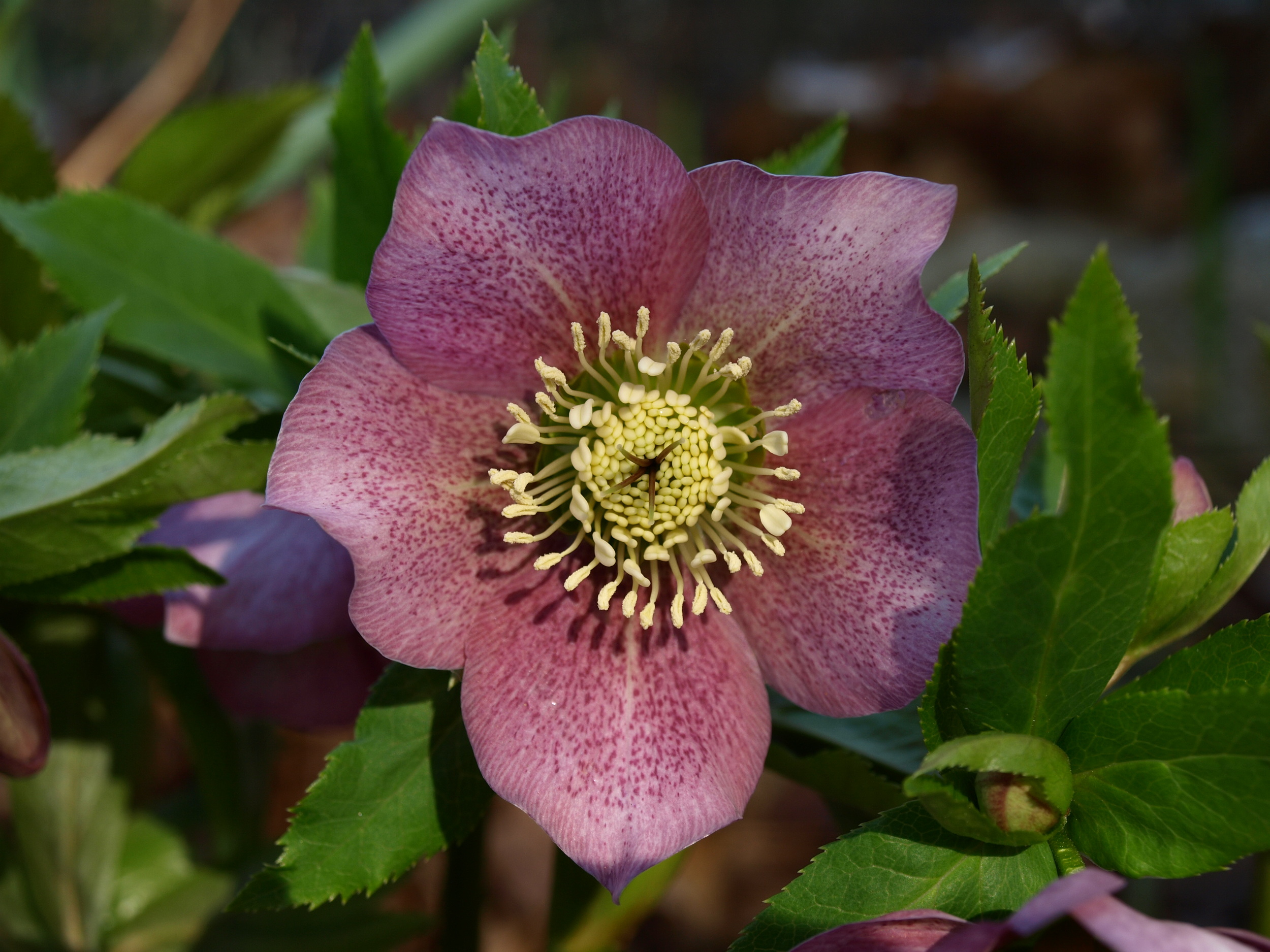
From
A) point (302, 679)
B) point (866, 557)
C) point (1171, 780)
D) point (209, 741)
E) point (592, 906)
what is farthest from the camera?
point (209, 741)

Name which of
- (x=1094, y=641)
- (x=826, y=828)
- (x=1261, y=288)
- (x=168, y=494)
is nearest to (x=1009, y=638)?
(x=1094, y=641)

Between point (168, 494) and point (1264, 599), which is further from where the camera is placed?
point (1264, 599)

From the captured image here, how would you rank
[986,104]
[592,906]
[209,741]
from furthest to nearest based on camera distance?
[986,104] < [209,741] < [592,906]

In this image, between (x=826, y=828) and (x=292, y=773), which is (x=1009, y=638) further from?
(x=826, y=828)

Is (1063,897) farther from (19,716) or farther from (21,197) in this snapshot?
(21,197)

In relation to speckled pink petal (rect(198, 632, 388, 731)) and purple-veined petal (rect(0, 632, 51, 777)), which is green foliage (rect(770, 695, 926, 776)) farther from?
purple-veined petal (rect(0, 632, 51, 777))

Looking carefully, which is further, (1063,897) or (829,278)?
(829,278)

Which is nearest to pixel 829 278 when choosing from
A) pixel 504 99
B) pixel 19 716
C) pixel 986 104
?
pixel 504 99

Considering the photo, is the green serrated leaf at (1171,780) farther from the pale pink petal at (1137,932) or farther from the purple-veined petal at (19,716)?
the purple-veined petal at (19,716)
